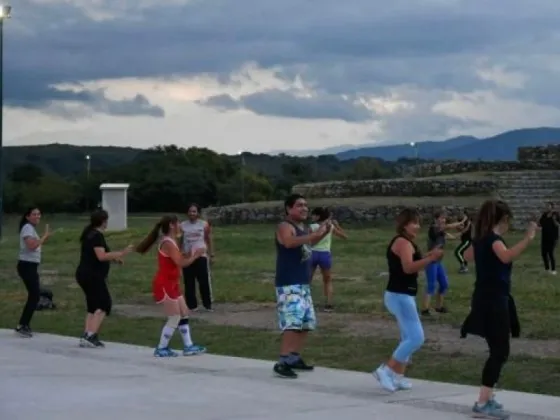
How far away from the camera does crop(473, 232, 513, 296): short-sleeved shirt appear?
898cm

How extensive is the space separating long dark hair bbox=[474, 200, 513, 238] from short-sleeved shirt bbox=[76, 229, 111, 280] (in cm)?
558

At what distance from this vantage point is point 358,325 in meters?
15.5

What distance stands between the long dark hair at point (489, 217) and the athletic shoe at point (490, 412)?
1.27 m

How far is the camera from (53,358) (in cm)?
1284

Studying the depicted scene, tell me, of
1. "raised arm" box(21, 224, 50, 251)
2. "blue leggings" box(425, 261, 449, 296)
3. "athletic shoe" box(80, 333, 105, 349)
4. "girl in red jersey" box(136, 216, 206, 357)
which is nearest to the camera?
"girl in red jersey" box(136, 216, 206, 357)

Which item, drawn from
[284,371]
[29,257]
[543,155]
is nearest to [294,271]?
[284,371]

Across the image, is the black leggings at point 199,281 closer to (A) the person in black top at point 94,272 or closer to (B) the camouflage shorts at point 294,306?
(A) the person in black top at point 94,272

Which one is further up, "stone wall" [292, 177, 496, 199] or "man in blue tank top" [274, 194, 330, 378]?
"stone wall" [292, 177, 496, 199]

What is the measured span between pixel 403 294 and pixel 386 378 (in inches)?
28.7

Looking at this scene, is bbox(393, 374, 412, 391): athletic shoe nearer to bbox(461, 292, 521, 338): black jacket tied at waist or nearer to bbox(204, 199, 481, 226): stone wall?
bbox(461, 292, 521, 338): black jacket tied at waist

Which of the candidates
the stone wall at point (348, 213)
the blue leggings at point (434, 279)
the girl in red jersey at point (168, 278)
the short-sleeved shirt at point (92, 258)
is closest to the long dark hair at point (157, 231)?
the girl in red jersey at point (168, 278)

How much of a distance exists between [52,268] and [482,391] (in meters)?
19.2

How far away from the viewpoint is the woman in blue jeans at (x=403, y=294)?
33.0 feet

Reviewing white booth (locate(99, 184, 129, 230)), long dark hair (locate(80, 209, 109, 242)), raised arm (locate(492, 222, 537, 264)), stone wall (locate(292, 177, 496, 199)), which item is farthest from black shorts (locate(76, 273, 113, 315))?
white booth (locate(99, 184, 129, 230))
